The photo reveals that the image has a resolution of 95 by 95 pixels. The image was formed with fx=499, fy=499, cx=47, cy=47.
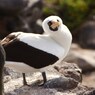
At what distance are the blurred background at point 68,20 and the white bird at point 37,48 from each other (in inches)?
237

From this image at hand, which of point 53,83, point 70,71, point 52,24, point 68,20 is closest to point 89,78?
point 68,20

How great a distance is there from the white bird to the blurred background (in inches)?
237

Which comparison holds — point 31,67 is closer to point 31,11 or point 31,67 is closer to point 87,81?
point 87,81

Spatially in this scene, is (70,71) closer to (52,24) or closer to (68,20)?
(52,24)

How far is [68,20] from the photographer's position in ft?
48.1

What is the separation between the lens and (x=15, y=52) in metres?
4.63

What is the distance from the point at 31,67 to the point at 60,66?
0.71m

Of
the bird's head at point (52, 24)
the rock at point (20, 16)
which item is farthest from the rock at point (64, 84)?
the rock at point (20, 16)

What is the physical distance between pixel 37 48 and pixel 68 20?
1006 cm

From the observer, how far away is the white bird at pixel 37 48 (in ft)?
15.2

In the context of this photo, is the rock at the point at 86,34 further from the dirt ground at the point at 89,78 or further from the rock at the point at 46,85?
the rock at the point at 46,85

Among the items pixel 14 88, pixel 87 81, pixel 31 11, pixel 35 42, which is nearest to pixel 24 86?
pixel 14 88

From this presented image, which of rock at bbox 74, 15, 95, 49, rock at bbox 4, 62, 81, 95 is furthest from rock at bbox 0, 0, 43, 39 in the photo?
rock at bbox 4, 62, 81, 95

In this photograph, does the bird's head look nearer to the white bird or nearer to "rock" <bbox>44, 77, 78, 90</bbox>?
the white bird
